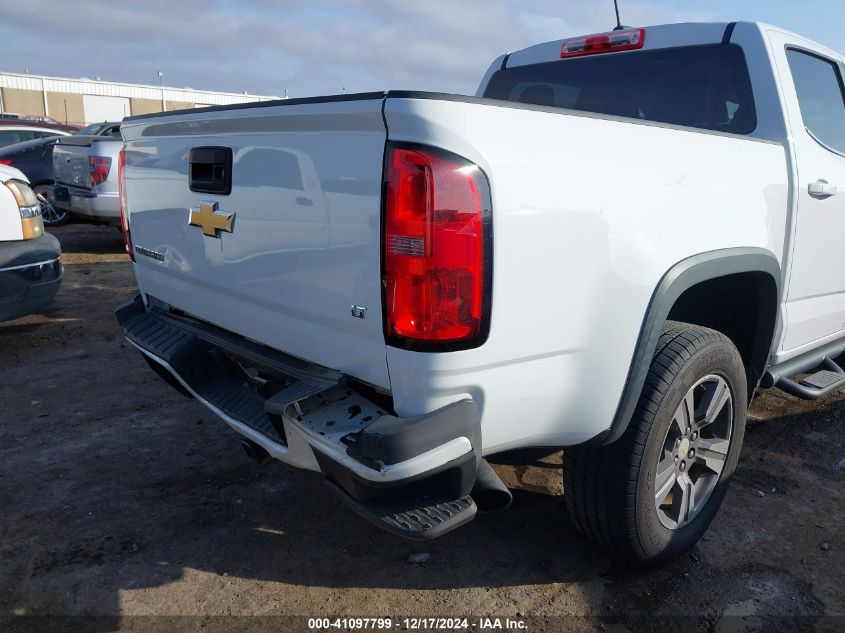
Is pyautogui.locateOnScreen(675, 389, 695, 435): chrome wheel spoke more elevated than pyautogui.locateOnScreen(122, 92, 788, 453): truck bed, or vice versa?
pyautogui.locateOnScreen(122, 92, 788, 453): truck bed

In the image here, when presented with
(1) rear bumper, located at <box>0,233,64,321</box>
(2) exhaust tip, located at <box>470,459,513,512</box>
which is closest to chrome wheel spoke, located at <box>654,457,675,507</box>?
(2) exhaust tip, located at <box>470,459,513,512</box>

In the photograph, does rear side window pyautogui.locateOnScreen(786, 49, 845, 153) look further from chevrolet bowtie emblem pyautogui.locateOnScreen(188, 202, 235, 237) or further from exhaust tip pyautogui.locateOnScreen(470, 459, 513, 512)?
chevrolet bowtie emblem pyautogui.locateOnScreen(188, 202, 235, 237)

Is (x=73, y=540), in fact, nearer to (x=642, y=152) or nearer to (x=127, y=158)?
(x=127, y=158)

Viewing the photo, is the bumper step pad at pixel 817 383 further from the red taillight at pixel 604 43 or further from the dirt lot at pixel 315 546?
the red taillight at pixel 604 43

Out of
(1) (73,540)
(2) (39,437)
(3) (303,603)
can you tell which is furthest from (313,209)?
(2) (39,437)

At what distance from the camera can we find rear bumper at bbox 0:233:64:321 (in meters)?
4.63

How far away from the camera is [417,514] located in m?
1.89

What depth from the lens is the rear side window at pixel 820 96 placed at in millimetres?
3268

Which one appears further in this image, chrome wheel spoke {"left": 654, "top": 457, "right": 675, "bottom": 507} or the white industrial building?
the white industrial building

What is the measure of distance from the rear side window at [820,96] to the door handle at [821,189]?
0.91 ft

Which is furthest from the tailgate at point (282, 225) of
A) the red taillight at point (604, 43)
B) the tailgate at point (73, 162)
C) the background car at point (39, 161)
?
the background car at point (39, 161)

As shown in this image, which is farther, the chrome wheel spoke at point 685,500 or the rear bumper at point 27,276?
the rear bumper at point 27,276

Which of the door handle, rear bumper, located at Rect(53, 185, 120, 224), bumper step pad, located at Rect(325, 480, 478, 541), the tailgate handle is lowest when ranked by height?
bumper step pad, located at Rect(325, 480, 478, 541)

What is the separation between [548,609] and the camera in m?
2.43
